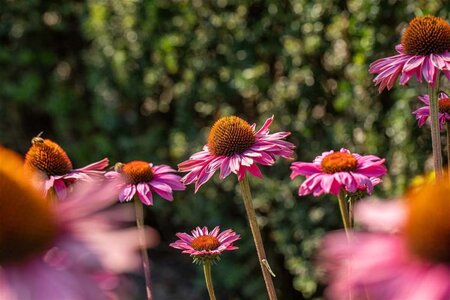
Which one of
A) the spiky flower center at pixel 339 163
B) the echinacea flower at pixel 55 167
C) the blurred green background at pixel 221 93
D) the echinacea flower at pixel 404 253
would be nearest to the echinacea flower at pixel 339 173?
the spiky flower center at pixel 339 163

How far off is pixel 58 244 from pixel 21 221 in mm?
47

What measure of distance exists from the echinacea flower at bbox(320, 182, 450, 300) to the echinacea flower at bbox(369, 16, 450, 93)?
0.69m

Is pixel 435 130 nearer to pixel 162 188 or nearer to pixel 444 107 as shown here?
pixel 444 107

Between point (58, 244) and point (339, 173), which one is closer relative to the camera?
point (58, 244)

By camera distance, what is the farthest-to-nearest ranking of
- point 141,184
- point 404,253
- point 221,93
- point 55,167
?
point 221,93
point 141,184
point 55,167
point 404,253

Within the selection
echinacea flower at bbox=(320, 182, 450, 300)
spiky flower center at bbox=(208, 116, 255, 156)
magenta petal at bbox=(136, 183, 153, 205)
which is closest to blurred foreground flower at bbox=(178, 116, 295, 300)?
spiky flower center at bbox=(208, 116, 255, 156)

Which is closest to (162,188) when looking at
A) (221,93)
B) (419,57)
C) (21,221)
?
(419,57)

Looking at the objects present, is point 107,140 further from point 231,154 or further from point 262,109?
point 231,154

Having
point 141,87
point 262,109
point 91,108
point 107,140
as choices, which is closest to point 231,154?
point 262,109

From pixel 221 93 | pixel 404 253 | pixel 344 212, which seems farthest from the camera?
pixel 221 93

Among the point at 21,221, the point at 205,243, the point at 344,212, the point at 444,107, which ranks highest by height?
the point at 444,107

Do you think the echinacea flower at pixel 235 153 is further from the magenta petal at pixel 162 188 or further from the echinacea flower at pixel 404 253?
the echinacea flower at pixel 404 253

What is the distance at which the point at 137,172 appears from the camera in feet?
5.83

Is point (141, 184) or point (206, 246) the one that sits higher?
point (141, 184)
